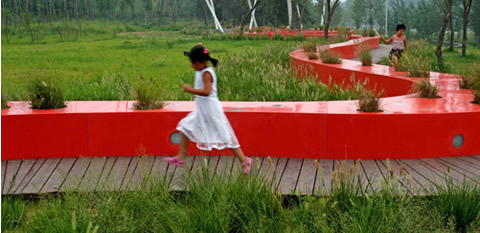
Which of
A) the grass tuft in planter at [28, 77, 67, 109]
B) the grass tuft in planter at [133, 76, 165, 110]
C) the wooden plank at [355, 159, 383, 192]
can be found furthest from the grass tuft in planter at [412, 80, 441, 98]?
the grass tuft in planter at [28, 77, 67, 109]

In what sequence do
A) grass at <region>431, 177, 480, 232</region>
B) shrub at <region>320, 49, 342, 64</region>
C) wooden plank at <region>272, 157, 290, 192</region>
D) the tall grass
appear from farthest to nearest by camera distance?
shrub at <region>320, 49, 342, 64</region> < the tall grass < wooden plank at <region>272, 157, 290, 192</region> < grass at <region>431, 177, 480, 232</region>

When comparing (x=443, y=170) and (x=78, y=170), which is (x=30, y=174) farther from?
(x=443, y=170)

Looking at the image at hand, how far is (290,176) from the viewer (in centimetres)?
486

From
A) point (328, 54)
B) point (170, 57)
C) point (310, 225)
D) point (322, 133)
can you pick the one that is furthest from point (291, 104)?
point (170, 57)

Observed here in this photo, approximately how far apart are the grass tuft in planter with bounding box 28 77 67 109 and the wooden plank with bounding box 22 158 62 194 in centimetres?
73

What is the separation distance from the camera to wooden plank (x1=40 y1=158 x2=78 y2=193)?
14.8 feet

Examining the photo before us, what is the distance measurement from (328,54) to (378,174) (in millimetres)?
7153

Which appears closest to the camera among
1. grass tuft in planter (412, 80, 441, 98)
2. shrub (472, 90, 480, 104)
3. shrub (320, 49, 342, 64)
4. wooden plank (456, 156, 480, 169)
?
wooden plank (456, 156, 480, 169)

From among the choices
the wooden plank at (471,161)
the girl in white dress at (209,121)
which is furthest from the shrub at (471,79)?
the girl in white dress at (209,121)

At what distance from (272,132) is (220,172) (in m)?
0.91

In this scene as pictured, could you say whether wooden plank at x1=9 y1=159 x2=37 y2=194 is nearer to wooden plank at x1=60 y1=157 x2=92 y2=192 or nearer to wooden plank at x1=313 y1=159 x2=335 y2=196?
wooden plank at x1=60 y1=157 x2=92 y2=192

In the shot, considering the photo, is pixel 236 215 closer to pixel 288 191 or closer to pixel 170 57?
pixel 288 191

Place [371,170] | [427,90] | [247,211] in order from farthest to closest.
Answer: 1. [427,90]
2. [371,170]
3. [247,211]

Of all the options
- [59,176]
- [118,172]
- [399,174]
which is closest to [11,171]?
[59,176]
